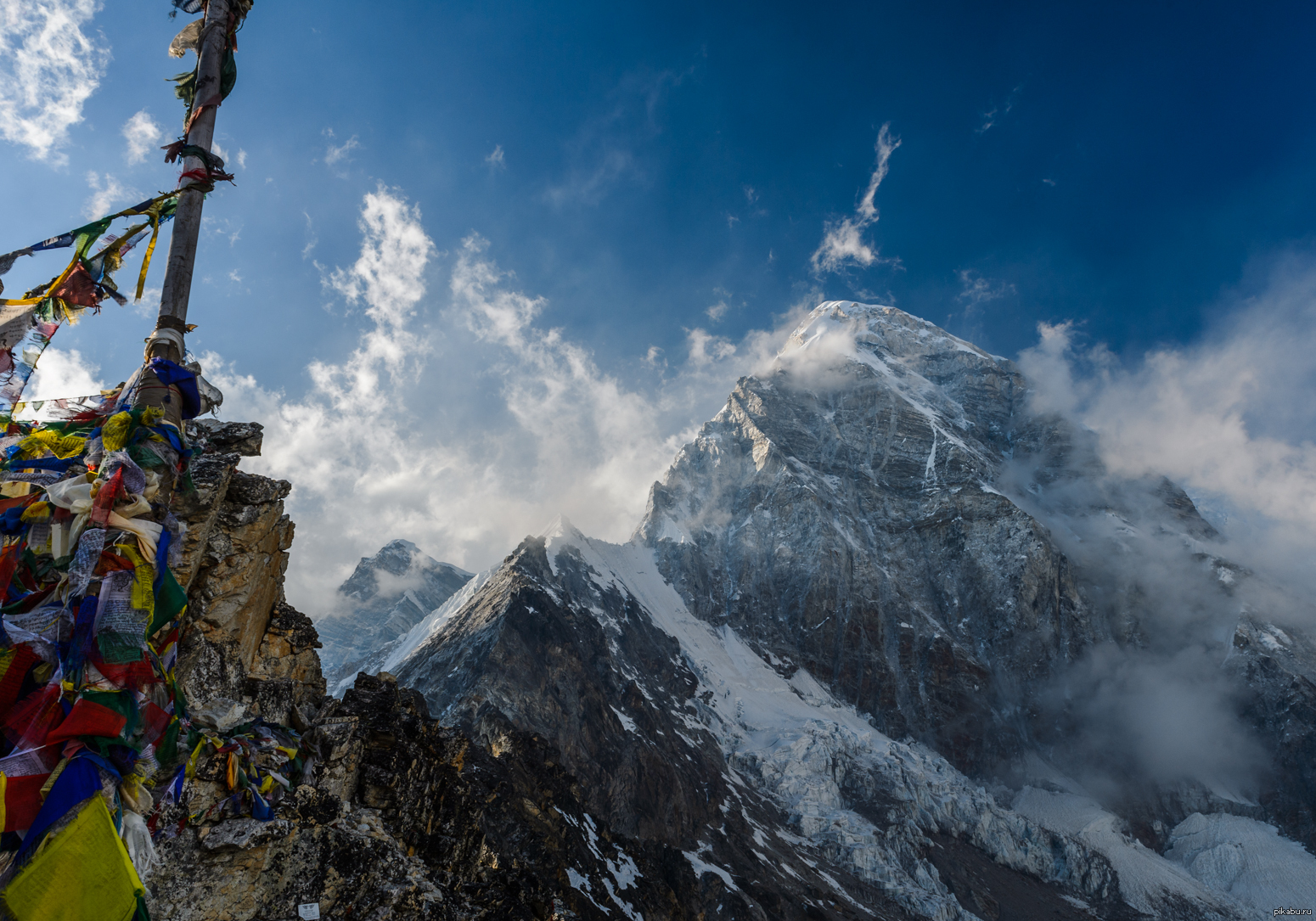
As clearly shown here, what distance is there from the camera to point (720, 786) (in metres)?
93.4

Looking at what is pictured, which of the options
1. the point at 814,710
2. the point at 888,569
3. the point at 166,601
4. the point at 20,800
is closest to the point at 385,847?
the point at 166,601

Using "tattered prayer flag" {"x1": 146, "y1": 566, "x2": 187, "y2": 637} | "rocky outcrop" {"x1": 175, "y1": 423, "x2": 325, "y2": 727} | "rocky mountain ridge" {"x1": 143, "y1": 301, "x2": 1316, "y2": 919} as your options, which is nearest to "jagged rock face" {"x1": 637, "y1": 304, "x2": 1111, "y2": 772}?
"rocky mountain ridge" {"x1": 143, "y1": 301, "x2": 1316, "y2": 919}

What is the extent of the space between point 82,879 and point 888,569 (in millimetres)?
163203

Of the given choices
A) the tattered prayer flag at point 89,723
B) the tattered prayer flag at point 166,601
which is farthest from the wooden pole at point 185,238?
the tattered prayer flag at point 89,723

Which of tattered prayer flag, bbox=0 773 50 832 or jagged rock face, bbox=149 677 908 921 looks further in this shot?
jagged rock face, bbox=149 677 908 921

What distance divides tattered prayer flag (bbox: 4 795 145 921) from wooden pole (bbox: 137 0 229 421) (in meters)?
3.20

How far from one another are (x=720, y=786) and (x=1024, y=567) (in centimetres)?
9399

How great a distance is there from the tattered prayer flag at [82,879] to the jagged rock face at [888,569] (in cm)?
14704

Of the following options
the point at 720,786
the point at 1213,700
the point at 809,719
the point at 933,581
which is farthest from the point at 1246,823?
the point at 720,786

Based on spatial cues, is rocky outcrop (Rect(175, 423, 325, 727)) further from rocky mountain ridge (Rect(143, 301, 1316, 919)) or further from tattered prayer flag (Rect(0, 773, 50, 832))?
tattered prayer flag (Rect(0, 773, 50, 832))

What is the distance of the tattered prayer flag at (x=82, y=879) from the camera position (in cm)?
366

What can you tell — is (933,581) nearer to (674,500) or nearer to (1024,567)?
(1024,567)

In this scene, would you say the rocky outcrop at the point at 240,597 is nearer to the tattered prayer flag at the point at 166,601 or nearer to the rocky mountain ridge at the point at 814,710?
the rocky mountain ridge at the point at 814,710

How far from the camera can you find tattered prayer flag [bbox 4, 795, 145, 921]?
3662 millimetres
